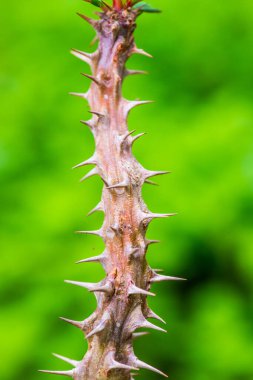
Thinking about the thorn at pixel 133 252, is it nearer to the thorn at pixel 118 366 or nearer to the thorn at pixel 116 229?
the thorn at pixel 116 229

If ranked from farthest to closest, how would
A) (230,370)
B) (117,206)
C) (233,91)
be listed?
(233,91) → (230,370) → (117,206)

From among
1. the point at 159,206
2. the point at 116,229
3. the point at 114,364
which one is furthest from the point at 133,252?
the point at 159,206

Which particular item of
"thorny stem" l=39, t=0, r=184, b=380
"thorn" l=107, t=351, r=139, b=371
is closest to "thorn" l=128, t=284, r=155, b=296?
"thorny stem" l=39, t=0, r=184, b=380

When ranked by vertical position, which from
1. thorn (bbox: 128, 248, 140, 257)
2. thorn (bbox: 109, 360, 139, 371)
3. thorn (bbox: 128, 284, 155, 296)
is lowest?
thorn (bbox: 109, 360, 139, 371)

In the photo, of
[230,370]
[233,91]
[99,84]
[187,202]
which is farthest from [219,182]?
[99,84]

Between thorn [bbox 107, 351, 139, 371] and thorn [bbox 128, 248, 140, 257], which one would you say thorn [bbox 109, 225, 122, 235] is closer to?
thorn [bbox 128, 248, 140, 257]

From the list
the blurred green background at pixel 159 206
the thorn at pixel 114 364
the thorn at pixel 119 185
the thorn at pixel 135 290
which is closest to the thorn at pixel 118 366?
the thorn at pixel 114 364

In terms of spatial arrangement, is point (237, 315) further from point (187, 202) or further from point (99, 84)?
point (99, 84)
